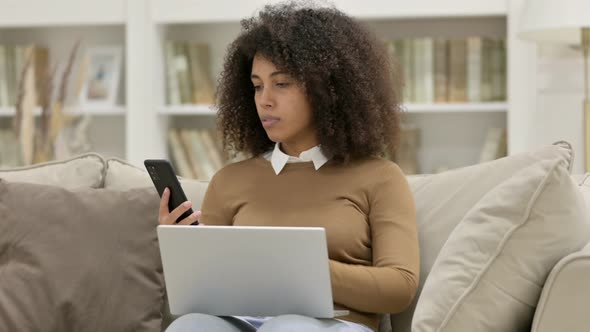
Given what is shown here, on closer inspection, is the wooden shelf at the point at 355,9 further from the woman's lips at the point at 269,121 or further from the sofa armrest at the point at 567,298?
the sofa armrest at the point at 567,298

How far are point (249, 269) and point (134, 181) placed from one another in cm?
74

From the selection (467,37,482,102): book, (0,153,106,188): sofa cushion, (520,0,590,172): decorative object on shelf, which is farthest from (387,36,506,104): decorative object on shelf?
(0,153,106,188): sofa cushion

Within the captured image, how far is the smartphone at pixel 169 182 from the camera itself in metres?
1.75

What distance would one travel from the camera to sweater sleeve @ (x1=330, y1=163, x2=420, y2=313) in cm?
171

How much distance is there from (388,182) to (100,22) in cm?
211

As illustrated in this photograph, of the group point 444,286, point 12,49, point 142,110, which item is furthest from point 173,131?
point 444,286

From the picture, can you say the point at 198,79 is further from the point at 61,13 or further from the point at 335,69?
the point at 335,69

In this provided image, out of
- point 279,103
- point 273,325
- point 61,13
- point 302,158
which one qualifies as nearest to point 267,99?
point 279,103

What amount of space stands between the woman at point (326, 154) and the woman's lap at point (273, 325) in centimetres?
6

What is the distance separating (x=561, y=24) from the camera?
291 cm

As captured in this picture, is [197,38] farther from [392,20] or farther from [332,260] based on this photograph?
[332,260]

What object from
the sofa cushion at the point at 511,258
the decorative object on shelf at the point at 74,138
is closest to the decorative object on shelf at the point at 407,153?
the decorative object on shelf at the point at 74,138

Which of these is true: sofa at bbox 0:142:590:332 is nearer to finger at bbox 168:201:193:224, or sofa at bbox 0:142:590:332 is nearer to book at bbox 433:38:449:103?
finger at bbox 168:201:193:224

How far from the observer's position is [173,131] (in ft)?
12.3
